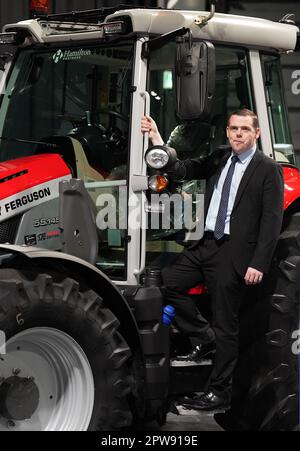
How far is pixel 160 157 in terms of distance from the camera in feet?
15.4

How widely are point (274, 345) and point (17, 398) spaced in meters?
1.66

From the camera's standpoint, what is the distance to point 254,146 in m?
4.96

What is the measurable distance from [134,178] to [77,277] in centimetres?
69

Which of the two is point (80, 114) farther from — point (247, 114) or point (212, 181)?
point (247, 114)

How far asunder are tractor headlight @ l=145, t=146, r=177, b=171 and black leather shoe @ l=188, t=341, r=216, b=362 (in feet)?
3.49

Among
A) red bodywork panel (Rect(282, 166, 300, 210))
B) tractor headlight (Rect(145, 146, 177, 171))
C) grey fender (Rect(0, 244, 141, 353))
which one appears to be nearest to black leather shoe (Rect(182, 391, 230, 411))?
grey fender (Rect(0, 244, 141, 353))

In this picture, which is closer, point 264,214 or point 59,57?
point 264,214

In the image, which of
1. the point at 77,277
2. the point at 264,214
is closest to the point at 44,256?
the point at 77,277

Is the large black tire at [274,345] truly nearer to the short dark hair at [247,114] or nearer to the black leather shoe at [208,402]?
the black leather shoe at [208,402]

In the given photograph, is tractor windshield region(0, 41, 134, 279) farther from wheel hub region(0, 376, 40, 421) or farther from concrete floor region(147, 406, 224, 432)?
concrete floor region(147, 406, 224, 432)

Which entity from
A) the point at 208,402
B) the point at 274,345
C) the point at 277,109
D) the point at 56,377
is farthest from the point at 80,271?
the point at 277,109
